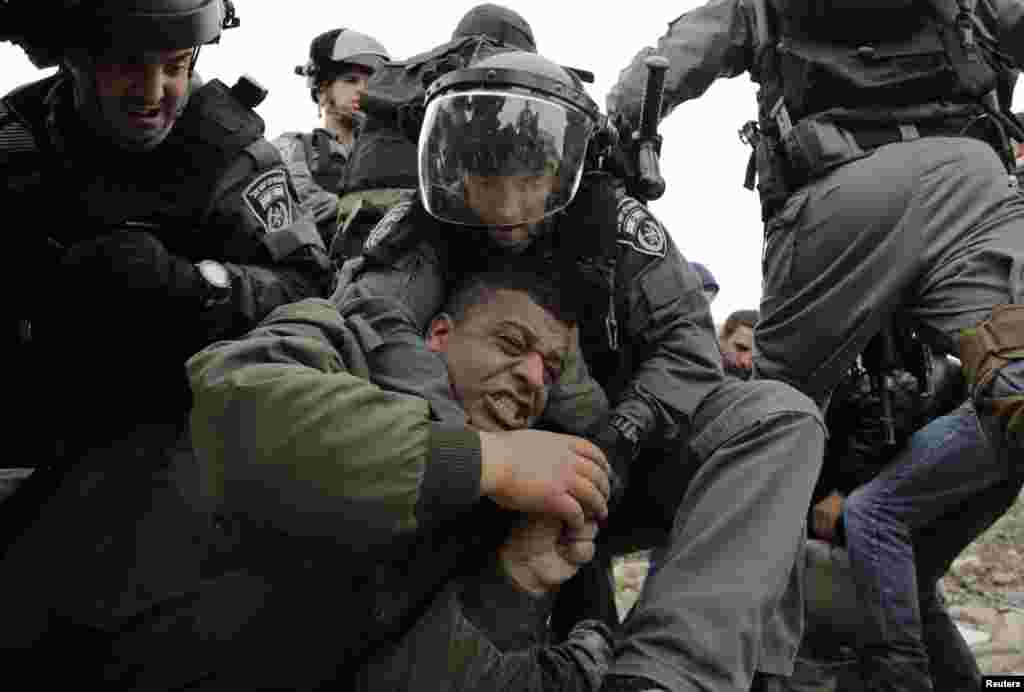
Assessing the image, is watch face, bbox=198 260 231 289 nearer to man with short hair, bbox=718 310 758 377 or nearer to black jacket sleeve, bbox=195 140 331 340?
black jacket sleeve, bbox=195 140 331 340

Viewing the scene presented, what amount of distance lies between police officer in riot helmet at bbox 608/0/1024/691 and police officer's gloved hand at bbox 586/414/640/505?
1.02 meters

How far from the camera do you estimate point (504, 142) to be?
2.13m

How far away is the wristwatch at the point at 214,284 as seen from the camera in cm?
Result: 201

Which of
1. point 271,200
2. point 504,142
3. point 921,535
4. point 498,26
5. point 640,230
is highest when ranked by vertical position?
point 498,26

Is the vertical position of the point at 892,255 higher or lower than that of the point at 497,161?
lower

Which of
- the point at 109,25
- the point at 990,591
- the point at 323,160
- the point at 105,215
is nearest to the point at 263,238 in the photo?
the point at 105,215

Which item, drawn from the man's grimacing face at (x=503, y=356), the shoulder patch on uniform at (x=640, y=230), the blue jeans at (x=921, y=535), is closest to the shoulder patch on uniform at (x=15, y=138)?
the man's grimacing face at (x=503, y=356)

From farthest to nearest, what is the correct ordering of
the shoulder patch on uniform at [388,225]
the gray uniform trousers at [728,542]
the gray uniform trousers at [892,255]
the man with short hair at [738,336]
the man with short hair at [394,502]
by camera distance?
the man with short hair at [738,336] < the gray uniform trousers at [892,255] < the shoulder patch on uniform at [388,225] < the gray uniform trousers at [728,542] < the man with short hair at [394,502]

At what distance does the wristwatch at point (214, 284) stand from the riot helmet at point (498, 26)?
1426 mm

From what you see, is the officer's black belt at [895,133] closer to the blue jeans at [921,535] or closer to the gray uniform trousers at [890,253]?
the gray uniform trousers at [890,253]

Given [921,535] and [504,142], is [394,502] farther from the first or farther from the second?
[921,535]

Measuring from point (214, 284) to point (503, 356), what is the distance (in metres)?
0.55

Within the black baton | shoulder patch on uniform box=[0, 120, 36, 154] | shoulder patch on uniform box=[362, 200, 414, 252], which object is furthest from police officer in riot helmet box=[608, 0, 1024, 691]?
shoulder patch on uniform box=[0, 120, 36, 154]

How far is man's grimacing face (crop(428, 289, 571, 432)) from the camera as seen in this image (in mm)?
1979
